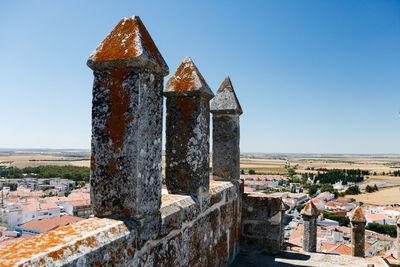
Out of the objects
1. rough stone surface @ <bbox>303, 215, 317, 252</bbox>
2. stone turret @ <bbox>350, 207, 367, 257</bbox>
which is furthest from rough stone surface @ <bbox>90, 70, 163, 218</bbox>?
rough stone surface @ <bbox>303, 215, 317, 252</bbox>

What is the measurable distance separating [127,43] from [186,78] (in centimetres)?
122

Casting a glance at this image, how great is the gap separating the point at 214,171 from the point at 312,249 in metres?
4.79

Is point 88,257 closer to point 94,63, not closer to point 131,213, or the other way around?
point 131,213

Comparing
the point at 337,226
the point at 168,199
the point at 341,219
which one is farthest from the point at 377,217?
the point at 168,199

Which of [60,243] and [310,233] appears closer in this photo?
[60,243]

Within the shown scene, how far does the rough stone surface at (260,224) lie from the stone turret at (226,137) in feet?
2.07

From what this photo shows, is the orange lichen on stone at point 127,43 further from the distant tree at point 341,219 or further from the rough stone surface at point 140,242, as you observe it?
the distant tree at point 341,219

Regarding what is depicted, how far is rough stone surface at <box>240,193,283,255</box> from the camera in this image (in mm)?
5078

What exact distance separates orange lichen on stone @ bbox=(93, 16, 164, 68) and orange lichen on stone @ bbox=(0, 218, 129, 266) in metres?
1.12

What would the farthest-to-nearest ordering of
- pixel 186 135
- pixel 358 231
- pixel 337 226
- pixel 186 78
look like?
pixel 337 226, pixel 358 231, pixel 186 78, pixel 186 135

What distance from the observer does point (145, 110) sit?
83.2 inches

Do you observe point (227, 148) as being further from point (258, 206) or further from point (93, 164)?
point (93, 164)

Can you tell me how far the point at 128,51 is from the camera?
210 cm

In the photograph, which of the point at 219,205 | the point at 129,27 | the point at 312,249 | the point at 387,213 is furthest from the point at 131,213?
the point at 387,213
